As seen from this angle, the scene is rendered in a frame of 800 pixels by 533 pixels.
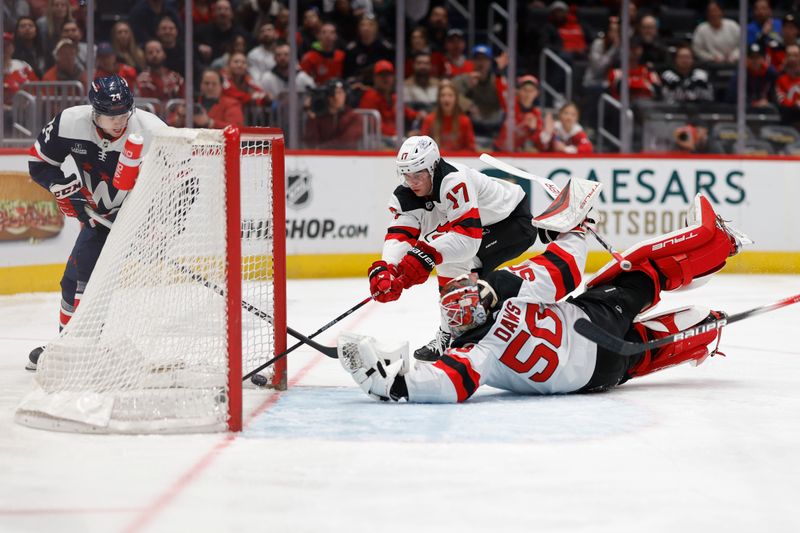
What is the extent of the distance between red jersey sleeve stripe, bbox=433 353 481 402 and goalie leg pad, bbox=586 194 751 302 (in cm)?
70

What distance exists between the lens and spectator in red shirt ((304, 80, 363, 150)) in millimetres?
7887

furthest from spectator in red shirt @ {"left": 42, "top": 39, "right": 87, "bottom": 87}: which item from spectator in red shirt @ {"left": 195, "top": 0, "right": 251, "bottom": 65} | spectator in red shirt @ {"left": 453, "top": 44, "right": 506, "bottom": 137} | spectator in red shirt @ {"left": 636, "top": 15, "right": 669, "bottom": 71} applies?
spectator in red shirt @ {"left": 636, "top": 15, "right": 669, "bottom": 71}

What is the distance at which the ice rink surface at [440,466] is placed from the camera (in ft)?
7.87

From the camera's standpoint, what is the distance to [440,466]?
9.21 ft

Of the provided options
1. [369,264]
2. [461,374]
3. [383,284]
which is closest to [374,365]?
[461,374]

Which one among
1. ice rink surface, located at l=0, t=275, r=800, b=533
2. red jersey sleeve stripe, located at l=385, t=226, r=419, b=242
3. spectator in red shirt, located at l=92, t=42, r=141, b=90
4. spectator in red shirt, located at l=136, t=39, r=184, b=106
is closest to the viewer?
ice rink surface, located at l=0, t=275, r=800, b=533

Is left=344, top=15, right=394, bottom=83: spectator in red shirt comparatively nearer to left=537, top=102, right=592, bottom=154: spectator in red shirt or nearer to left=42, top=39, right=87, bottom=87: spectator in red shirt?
left=537, top=102, right=592, bottom=154: spectator in red shirt

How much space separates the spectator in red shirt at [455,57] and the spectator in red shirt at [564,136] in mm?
770

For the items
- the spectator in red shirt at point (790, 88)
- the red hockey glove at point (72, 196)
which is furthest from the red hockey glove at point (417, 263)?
the spectator in red shirt at point (790, 88)

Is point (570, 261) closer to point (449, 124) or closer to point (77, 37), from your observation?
point (77, 37)

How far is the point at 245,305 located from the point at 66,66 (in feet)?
12.5

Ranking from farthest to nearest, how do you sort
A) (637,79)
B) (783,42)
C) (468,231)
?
(783,42) → (637,79) → (468,231)

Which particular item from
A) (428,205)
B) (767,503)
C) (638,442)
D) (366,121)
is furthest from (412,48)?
(767,503)

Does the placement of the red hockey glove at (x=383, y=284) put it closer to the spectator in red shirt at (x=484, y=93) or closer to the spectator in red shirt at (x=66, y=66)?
the spectator in red shirt at (x=66, y=66)
